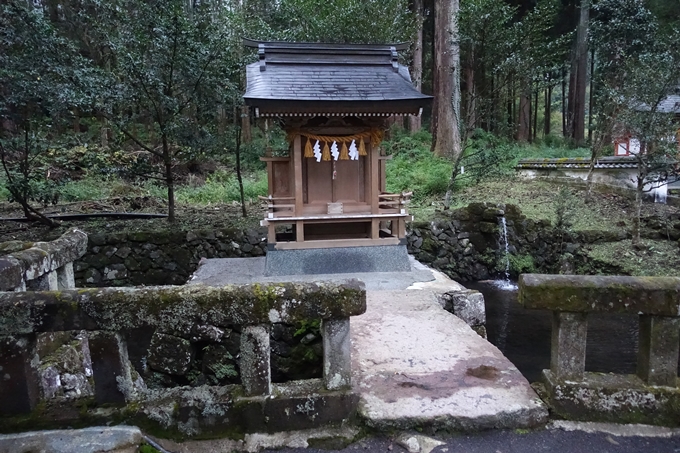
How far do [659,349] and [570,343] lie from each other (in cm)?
58

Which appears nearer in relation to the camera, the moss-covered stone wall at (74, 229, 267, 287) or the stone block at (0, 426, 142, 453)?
the stone block at (0, 426, 142, 453)

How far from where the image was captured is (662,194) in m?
15.1

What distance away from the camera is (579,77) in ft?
78.9

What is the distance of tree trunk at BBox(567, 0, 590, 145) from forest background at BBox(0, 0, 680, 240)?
0.65ft

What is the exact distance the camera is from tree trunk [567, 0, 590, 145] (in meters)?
21.7

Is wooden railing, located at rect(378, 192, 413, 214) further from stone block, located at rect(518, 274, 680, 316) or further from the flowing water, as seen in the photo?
stone block, located at rect(518, 274, 680, 316)

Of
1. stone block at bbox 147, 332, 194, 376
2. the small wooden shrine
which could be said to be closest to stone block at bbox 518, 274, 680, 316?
stone block at bbox 147, 332, 194, 376

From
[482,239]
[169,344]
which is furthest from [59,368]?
[482,239]

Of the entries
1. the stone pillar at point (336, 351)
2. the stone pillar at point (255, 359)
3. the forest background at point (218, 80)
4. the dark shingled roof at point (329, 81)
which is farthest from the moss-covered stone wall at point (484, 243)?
the stone pillar at point (255, 359)

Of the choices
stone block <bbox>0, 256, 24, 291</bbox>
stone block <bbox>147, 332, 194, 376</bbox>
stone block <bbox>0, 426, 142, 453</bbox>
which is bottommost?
stone block <bbox>147, 332, 194, 376</bbox>

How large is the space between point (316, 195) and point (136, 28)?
579 centimetres

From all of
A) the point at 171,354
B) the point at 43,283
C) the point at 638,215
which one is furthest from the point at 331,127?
the point at 638,215

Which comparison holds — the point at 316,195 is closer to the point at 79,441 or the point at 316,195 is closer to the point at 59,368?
the point at 59,368

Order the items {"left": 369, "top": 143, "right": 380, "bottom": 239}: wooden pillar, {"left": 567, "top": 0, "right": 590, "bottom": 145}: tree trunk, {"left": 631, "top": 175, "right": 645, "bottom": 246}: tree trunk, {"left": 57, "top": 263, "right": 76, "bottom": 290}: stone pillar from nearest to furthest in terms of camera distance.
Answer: {"left": 57, "top": 263, "right": 76, "bottom": 290}: stone pillar → {"left": 369, "top": 143, "right": 380, "bottom": 239}: wooden pillar → {"left": 631, "top": 175, "right": 645, "bottom": 246}: tree trunk → {"left": 567, "top": 0, "right": 590, "bottom": 145}: tree trunk
